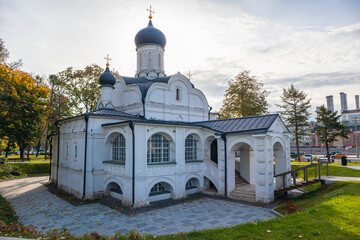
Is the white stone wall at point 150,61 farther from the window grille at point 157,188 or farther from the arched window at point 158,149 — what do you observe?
the window grille at point 157,188

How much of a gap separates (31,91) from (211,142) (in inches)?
560

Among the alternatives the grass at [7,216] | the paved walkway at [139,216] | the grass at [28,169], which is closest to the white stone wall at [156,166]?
the paved walkway at [139,216]

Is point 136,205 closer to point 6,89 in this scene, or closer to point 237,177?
point 237,177

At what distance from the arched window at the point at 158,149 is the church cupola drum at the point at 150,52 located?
850cm

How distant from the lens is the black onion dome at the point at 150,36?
21.5m

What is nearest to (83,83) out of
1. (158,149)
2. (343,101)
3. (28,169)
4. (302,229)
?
(28,169)

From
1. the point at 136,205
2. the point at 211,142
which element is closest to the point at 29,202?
the point at 136,205

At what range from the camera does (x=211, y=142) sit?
56.8ft

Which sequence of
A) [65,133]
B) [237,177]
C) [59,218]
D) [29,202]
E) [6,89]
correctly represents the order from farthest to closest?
[65,133]
[237,177]
[6,89]
[29,202]
[59,218]

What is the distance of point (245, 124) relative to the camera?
14977 mm

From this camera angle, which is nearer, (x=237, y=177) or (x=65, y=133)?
(x=237, y=177)

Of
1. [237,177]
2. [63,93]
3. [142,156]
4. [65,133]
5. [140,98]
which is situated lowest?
[237,177]

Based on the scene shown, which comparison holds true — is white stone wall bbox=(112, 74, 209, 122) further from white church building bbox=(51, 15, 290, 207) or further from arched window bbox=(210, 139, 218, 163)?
arched window bbox=(210, 139, 218, 163)

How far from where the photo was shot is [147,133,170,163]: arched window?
1426 centimetres
